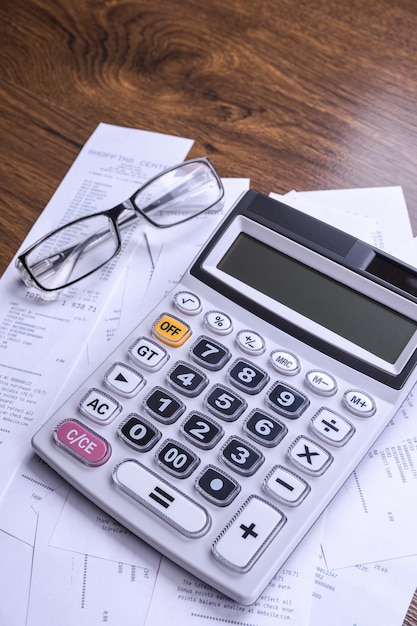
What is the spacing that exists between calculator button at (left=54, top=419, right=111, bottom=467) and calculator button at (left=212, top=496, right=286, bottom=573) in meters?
0.09

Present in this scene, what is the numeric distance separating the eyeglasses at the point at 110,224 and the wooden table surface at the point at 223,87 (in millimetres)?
31

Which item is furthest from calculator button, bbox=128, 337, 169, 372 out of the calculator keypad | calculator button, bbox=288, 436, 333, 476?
calculator button, bbox=288, 436, 333, 476

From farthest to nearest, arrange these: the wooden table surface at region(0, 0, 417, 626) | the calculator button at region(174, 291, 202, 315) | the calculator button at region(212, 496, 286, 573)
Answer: the wooden table surface at region(0, 0, 417, 626)
the calculator button at region(174, 291, 202, 315)
the calculator button at region(212, 496, 286, 573)

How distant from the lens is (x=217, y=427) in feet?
1.47

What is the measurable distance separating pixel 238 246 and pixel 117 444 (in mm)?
167

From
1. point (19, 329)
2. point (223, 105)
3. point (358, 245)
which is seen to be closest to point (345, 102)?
point (223, 105)

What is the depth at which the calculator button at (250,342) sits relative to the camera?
484mm

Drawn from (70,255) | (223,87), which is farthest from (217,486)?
(223,87)

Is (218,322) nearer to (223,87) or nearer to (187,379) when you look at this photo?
(187,379)

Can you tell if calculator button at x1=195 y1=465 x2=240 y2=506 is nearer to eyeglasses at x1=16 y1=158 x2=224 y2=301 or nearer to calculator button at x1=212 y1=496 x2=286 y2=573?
calculator button at x1=212 y1=496 x2=286 y2=573

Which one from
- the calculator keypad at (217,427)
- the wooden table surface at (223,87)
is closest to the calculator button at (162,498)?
the calculator keypad at (217,427)

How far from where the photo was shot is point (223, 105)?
0.66 meters

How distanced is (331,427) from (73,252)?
10.0 inches

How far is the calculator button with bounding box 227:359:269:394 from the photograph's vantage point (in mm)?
468
